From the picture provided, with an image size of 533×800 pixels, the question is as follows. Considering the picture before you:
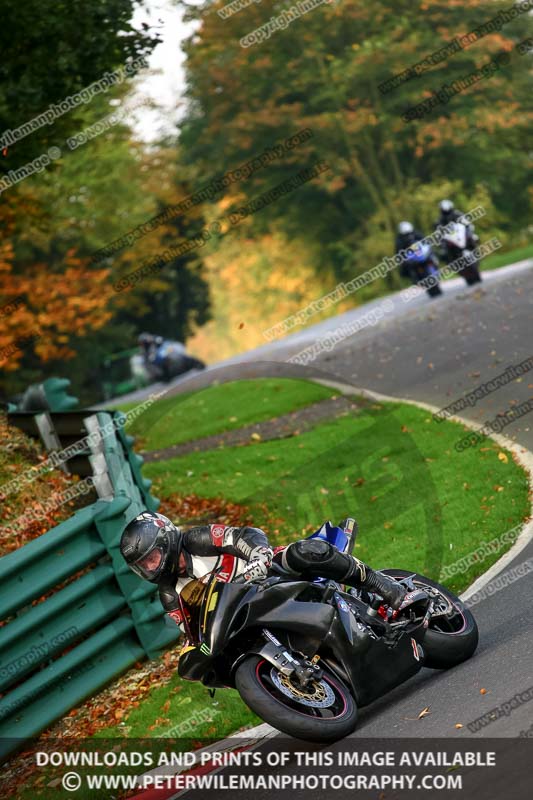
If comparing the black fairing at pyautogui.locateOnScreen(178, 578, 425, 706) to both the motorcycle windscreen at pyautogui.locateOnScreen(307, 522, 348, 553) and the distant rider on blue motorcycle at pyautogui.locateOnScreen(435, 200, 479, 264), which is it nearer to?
the motorcycle windscreen at pyautogui.locateOnScreen(307, 522, 348, 553)

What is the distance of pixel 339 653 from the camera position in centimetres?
695

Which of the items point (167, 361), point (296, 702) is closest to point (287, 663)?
point (296, 702)

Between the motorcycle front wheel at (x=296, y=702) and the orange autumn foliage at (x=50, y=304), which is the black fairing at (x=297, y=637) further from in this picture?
the orange autumn foliage at (x=50, y=304)

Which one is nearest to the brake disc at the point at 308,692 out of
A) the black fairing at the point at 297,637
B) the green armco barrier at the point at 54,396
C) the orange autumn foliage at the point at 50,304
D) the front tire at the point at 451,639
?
the black fairing at the point at 297,637

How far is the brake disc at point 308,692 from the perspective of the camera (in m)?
6.57

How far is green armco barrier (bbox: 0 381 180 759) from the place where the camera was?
8672 millimetres

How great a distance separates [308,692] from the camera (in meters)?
6.68

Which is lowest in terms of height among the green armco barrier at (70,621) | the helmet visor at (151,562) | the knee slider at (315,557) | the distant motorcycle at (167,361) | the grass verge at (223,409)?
the distant motorcycle at (167,361)

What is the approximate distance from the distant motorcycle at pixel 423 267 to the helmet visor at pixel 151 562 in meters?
19.2

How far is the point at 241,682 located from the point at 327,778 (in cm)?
71

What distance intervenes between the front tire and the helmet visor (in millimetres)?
1755

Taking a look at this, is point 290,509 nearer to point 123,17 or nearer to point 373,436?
point 373,436

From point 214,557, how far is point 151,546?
44 centimetres

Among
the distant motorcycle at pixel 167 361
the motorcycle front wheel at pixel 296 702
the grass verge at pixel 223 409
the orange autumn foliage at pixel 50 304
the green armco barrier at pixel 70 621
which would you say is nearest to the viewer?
the motorcycle front wheel at pixel 296 702
